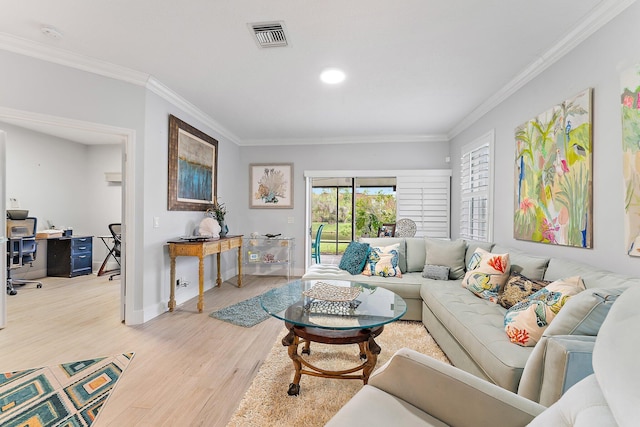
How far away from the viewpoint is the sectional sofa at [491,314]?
1220 mm

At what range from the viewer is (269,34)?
2330 millimetres

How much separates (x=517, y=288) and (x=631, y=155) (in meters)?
1.08

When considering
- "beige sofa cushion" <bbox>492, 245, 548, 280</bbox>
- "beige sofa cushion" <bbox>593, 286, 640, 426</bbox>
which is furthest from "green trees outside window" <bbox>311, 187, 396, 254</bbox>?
"beige sofa cushion" <bbox>593, 286, 640, 426</bbox>

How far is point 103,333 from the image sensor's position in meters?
2.85

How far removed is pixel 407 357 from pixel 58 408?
209 cm

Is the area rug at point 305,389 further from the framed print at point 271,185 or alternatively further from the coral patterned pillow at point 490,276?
the framed print at point 271,185

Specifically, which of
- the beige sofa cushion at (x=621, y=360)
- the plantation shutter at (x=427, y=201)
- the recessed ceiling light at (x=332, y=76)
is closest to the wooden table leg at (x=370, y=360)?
the beige sofa cushion at (x=621, y=360)

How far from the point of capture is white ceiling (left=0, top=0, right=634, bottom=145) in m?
2.04

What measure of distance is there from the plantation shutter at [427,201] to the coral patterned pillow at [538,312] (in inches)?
135

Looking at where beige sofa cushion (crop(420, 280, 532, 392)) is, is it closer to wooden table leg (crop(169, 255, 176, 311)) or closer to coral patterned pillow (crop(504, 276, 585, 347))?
coral patterned pillow (crop(504, 276, 585, 347))

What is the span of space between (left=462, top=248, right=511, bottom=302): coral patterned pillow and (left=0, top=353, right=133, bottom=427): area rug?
2.88 m

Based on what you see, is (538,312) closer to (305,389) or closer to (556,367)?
(556,367)

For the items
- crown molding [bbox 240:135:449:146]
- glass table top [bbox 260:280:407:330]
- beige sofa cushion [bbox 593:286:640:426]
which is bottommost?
glass table top [bbox 260:280:407:330]

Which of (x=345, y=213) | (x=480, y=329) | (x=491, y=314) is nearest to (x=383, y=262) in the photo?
(x=491, y=314)
